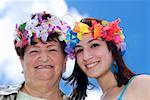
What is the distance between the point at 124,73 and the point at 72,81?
31.4 inches

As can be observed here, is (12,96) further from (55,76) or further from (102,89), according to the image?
(102,89)

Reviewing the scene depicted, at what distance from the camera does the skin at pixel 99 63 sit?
481 cm

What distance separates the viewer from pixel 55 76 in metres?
5.28

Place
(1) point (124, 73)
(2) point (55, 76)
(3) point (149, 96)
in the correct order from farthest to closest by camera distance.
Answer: (2) point (55, 76)
(1) point (124, 73)
(3) point (149, 96)

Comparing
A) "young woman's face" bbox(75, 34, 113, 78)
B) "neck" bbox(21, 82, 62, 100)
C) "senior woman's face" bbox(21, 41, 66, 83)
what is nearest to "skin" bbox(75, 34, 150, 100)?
"young woman's face" bbox(75, 34, 113, 78)

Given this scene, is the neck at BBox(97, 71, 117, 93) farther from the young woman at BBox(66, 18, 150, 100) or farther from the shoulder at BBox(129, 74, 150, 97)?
the shoulder at BBox(129, 74, 150, 97)

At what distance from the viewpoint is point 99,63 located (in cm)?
484

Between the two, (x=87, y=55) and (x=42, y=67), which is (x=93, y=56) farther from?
(x=42, y=67)

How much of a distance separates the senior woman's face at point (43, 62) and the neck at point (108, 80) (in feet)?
1.78

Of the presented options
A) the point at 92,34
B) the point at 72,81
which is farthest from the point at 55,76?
the point at 92,34

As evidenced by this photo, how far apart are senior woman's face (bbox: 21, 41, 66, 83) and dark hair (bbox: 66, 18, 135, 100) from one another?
22 cm

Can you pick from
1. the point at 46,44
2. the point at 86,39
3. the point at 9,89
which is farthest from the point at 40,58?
the point at 86,39

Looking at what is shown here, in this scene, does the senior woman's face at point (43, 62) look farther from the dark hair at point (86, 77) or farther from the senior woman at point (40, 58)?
the dark hair at point (86, 77)

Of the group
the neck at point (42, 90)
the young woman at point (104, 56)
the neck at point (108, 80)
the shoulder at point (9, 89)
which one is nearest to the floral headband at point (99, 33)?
the young woman at point (104, 56)
